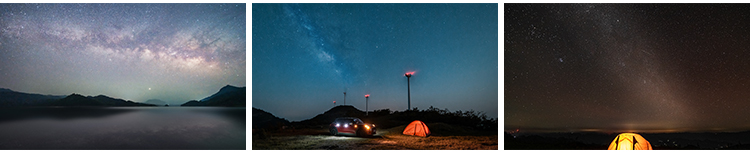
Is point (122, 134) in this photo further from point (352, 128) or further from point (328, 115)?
point (328, 115)

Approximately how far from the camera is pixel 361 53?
1045 cm

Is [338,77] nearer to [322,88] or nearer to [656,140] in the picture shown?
[322,88]

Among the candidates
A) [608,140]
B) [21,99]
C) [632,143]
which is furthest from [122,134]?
[608,140]

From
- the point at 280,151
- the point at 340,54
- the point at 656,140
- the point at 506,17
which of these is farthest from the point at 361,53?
the point at 656,140

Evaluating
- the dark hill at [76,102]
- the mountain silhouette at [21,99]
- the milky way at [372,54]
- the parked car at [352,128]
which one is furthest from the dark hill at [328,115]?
the mountain silhouette at [21,99]

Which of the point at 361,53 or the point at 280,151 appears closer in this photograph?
the point at 280,151

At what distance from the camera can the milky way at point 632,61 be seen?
20.8 ft

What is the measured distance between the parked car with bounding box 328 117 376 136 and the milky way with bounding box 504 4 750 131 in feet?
11.2

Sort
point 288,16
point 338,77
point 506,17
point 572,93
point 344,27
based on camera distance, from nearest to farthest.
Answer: point 506,17 < point 572,93 < point 288,16 < point 344,27 < point 338,77

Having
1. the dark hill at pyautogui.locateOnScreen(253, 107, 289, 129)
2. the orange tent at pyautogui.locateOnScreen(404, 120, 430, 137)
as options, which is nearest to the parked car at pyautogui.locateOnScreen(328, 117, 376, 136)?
the orange tent at pyautogui.locateOnScreen(404, 120, 430, 137)

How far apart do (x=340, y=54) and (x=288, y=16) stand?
2340mm

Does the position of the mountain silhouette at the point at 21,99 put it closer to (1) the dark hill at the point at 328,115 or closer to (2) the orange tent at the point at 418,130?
(1) the dark hill at the point at 328,115

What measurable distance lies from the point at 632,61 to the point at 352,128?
638cm

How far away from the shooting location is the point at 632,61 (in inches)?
258
